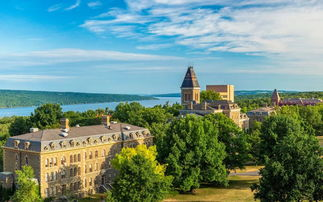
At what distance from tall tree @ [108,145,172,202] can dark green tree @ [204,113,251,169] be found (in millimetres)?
18235

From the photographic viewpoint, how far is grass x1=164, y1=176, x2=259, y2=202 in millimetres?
54956

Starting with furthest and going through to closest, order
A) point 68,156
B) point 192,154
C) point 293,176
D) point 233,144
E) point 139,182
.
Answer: point 233,144, point 68,156, point 192,154, point 139,182, point 293,176

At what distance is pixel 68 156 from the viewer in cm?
5716

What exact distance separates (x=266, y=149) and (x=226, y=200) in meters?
12.0

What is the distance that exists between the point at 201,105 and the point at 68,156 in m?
46.9

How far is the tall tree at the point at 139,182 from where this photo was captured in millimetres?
45997

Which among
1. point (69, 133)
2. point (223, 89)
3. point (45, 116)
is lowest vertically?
point (69, 133)

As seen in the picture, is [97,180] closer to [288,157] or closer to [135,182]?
[135,182]

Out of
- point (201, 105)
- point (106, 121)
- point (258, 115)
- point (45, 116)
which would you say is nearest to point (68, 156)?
point (106, 121)

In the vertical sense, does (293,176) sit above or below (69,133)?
below

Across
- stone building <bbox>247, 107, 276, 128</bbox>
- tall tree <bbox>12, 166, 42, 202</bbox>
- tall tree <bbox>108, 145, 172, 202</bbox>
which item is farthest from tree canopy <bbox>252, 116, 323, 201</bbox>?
stone building <bbox>247, 107, 276, 128</bbox>

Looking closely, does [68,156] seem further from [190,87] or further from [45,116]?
[190,87]

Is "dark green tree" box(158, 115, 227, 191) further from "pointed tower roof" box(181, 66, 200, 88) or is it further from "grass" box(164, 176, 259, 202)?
"pointed tower roof" box(181, 66, 200, 88)

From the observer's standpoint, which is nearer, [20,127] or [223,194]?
[223,194]
